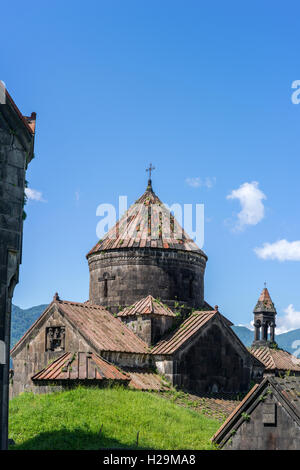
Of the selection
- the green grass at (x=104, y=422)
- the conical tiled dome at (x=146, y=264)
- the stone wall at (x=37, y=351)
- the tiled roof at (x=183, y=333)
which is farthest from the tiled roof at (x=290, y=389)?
the conical tiled dome at (x=146, y=264)

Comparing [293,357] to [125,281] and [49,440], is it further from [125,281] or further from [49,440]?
[49,440]

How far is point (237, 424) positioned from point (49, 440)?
577 centimetres

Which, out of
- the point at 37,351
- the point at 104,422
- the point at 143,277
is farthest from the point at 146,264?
the point at 104,422

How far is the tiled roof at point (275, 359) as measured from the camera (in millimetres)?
38406

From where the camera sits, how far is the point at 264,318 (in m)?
44.0

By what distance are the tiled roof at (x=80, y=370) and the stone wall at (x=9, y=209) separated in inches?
342

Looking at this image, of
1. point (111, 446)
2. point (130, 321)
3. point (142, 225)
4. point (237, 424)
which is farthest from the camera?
point (142, 225)

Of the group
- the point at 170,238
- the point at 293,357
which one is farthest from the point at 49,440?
the point at 293,357

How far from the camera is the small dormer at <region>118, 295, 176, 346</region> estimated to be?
1193 inches

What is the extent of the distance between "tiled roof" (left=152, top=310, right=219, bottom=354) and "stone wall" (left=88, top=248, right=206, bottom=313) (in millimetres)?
1271

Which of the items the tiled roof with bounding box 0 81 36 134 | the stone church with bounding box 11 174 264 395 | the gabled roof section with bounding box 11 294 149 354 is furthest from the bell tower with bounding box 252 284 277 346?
the tiled roof with bounding box 0 81 36 134

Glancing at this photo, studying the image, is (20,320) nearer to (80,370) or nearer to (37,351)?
(37,351)

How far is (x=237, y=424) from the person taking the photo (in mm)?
20719

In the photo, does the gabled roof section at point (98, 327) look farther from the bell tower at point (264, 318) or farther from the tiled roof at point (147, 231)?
the bell tower at point (264, 318)
